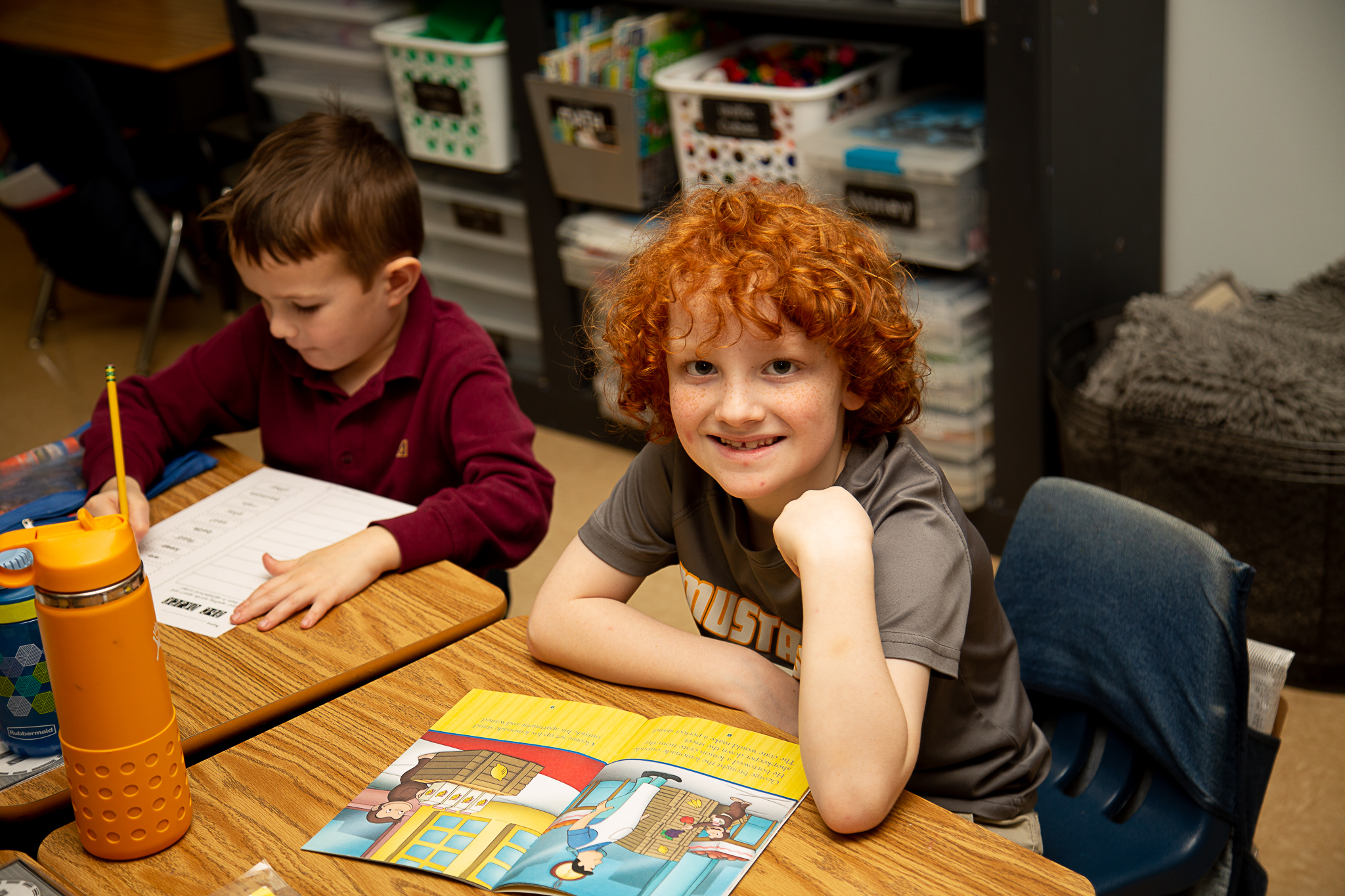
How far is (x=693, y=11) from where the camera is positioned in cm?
238

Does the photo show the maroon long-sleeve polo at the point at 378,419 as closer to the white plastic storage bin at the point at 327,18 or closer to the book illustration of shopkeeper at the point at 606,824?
the book illustration of shopkeeper at the point at 606,824

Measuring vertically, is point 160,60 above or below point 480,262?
above

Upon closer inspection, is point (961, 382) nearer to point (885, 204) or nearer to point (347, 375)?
point (885, 204)

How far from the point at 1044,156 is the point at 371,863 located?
1524mm

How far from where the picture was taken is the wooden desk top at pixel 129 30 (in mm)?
2938

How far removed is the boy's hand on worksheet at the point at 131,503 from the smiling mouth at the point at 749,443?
2.04 ft

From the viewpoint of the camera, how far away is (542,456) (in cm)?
271

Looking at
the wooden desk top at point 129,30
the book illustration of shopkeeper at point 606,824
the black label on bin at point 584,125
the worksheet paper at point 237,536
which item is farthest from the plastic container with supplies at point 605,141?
the book illustration of shopkeeper at point 606,824

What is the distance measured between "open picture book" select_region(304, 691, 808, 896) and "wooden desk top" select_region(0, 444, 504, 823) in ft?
0.44

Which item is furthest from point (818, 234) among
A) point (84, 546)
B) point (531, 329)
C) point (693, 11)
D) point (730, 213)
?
point (531, 329)

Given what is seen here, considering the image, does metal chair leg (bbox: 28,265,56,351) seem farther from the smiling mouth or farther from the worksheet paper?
the smiling mouth

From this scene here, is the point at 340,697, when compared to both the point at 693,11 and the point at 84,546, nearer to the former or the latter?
the point at 84,546

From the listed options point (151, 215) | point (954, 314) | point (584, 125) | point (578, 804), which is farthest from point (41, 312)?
point (578, 804)

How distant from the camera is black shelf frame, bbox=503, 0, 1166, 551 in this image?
71.7 inches
